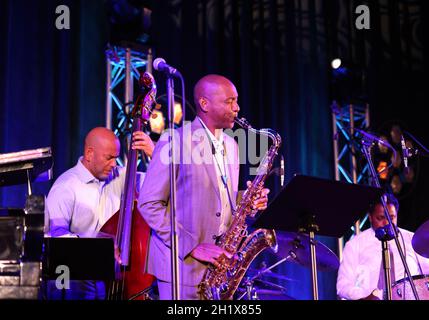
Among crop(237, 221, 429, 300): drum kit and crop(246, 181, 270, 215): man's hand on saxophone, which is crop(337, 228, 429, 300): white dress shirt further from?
crop(246, 181, 270, 215): man's hand on saxophone

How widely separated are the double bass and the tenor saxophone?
403 mm

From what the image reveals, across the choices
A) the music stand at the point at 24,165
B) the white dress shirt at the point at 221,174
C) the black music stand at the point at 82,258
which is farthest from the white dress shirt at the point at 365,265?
the music stand at the point at 24,165

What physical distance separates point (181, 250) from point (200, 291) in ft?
0.90

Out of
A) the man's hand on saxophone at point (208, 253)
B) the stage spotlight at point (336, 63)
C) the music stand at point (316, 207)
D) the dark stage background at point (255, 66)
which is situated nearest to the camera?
the music stand at point (316, 207)

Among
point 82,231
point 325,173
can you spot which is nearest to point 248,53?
point 325,173

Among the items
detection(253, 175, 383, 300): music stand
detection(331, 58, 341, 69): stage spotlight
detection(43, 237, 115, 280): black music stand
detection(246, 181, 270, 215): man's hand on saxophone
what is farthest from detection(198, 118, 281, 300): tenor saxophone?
detection(331, 58, 341, 69): stage spotlight

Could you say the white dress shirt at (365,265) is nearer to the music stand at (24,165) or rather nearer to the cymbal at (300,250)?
the cymbal at (300,250)

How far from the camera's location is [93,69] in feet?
21.3

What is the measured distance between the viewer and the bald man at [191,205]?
3.89 meters

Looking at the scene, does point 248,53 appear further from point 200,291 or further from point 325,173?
point 200,291

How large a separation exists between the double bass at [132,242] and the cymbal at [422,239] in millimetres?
1762

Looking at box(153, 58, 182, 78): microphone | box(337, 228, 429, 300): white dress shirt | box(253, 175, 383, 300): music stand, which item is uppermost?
box(153, 58, 182, 78): microphone

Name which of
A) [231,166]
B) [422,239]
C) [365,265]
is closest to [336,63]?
[365,265]

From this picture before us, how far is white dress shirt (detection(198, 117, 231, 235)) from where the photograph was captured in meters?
4.09
